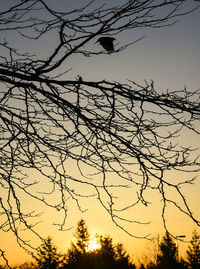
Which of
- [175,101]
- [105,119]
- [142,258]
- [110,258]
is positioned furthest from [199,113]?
[142,258]

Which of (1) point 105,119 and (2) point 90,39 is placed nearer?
(2) point 90,39

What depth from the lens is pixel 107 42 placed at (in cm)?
285

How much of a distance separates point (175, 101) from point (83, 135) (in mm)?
1098

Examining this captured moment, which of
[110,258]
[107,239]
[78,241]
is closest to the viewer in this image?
[110,258]

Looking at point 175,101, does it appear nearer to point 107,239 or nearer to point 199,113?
point 199,113

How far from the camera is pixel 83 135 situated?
128 inches

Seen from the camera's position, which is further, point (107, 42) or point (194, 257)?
point (194, 257)

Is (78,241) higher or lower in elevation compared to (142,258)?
higher

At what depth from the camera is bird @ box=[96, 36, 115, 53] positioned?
2.81 meters

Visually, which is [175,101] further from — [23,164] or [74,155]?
[23,164]

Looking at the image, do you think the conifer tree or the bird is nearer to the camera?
the bird

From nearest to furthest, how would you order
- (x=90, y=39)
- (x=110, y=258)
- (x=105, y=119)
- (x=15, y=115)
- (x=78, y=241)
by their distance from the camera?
1. (x=90, y=39)
2. (x=105, y=119)
3. (x=15, y=115)
4. (x=110, y=258)
5. (x=78, y=241)

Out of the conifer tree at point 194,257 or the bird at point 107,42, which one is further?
the conifer tree at point 194,257

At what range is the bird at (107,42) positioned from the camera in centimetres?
281
